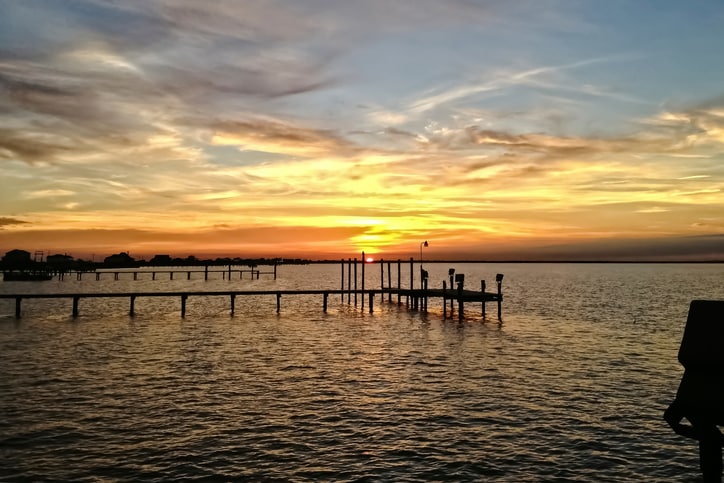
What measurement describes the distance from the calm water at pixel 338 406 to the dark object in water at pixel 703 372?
5475 mm

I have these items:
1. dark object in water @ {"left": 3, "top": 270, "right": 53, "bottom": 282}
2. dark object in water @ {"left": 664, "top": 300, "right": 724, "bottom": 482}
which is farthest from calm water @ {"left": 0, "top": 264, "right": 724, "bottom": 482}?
dark object in water @ {"left": 3, "top": 270, "right": 53, "bottom": 282}

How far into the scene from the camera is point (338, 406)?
18.9m

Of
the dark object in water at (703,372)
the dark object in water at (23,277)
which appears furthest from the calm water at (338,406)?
the dark object in water at (23,277)

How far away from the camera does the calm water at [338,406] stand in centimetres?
1341

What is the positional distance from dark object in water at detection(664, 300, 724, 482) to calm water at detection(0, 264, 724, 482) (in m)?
5.47

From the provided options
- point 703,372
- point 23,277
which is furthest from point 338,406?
point 23,277

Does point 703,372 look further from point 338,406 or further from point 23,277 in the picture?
point 23,277

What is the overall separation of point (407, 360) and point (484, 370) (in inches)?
168

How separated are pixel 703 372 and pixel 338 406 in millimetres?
12970

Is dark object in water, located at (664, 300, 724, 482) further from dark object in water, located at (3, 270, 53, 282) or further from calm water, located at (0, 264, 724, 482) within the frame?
dark object in water, located at (3, 270, 53, 282)

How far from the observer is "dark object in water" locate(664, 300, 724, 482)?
24.8 feet

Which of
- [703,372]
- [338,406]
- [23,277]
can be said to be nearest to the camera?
[703,372]

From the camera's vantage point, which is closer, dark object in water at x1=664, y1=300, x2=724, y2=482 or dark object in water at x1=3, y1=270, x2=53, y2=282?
dark object in water at x1=664, y1=300, x2=724, y2=482

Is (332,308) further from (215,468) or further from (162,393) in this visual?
(215,468)
